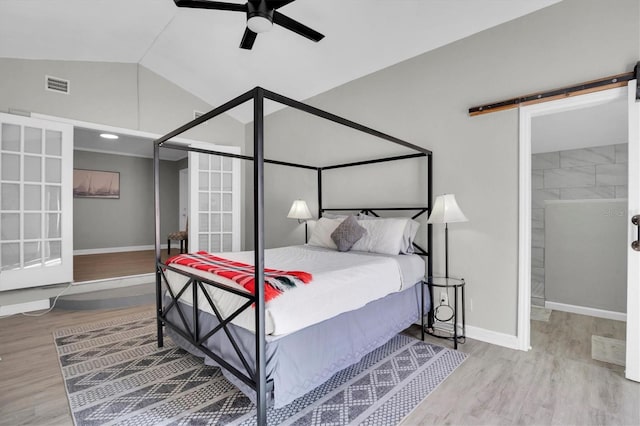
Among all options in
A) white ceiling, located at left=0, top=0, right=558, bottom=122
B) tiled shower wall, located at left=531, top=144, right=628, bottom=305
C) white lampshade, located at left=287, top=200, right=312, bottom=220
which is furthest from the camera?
white lampshade, located at left=287, top=200, right=312, bottom=220

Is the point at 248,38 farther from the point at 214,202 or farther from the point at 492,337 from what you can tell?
the point at 492,337

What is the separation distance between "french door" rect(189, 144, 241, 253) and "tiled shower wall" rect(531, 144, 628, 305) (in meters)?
4.38

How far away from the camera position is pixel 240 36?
3633mm

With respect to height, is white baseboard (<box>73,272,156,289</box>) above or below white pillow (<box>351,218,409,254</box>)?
below

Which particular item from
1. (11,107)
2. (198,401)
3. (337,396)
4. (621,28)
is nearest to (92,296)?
(11,107)

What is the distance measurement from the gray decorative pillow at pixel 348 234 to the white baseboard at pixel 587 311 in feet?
8.14

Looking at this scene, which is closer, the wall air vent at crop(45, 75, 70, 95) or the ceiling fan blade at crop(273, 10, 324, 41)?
the ceiling fan blade at crop(273, 10, 324, 41)

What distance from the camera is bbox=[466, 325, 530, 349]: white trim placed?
8.66 feet

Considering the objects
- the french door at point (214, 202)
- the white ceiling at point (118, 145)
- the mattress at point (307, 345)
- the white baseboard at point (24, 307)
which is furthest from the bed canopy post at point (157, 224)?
the white ceiling at point (118, 145)

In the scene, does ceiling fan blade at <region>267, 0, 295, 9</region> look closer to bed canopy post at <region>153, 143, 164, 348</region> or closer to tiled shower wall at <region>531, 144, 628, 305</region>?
bed canopy post at <region>153, 143, 164, 348</region>

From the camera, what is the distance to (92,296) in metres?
3.86

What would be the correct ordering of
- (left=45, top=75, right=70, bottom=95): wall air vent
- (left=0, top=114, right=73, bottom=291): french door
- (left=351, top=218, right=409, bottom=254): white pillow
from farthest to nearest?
(left=45, top=75, right=70, bottom=95): wall air vent, (left=0, top=114, right=73, bottom=291): french door, (left=351, top=218, right=409, bottom=254): white pillow

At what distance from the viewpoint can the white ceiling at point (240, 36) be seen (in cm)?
283

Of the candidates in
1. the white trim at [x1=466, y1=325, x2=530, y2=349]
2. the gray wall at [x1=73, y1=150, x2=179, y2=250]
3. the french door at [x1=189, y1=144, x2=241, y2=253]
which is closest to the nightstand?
the white trim at [x1=466, y1=325, x2=530, y2=349]
